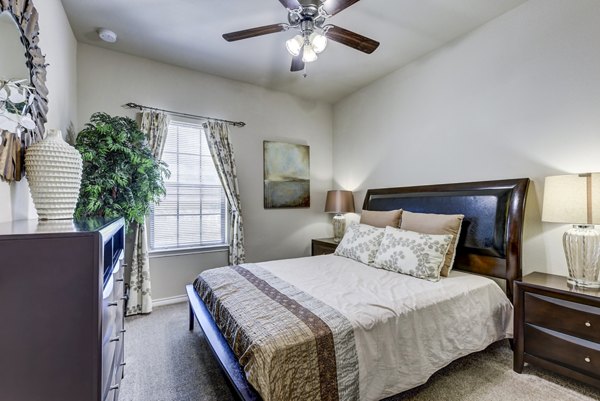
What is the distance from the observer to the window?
140 inches

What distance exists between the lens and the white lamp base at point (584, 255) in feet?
6.29

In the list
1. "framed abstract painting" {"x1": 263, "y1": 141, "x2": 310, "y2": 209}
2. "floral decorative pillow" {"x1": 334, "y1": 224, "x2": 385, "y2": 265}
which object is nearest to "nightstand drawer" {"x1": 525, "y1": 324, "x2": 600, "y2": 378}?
"floral decorative pillow" {"x1": 334, "y1": 224, "x2": 385, "y2": 265}

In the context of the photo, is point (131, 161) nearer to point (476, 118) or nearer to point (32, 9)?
point (32, 9)

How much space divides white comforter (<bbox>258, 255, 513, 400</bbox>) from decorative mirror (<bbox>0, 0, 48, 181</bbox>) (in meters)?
1.79

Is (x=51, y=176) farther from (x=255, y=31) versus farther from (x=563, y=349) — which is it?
(x=563, y=349)

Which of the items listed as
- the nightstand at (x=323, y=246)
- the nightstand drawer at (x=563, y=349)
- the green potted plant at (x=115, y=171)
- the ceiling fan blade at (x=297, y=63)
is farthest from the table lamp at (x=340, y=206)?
the nightstand drawer at (x=563, y=349)

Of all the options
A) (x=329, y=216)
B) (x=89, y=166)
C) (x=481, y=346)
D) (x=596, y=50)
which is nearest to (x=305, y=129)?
(x=329, y=216)

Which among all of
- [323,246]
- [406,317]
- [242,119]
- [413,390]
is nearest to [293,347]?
[406,317]

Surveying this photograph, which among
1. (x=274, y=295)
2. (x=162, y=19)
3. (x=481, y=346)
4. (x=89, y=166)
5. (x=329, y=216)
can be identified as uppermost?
(x=162, y=19)

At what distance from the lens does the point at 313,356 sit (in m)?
1.41

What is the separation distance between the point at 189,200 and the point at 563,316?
12.5 feet

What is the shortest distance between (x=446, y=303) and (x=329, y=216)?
2.94m

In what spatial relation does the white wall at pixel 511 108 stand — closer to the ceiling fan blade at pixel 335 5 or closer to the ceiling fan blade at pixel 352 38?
the ceiling fan blade at pixel 352 38

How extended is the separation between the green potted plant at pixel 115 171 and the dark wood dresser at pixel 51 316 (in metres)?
1.94
